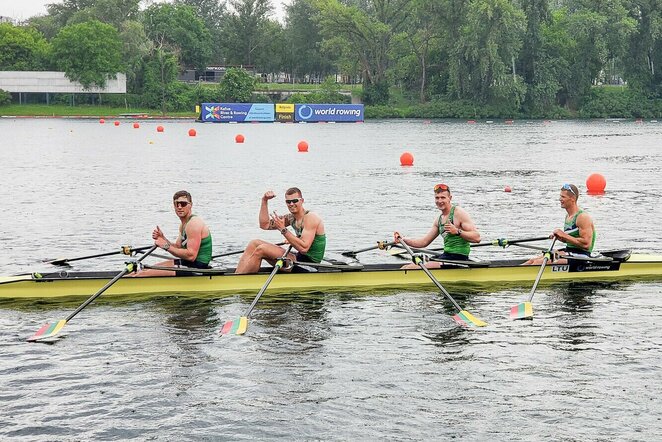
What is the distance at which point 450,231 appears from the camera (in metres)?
17.4

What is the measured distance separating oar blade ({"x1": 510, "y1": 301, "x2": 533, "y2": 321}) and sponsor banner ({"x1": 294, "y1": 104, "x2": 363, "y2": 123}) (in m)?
Result: 91.4

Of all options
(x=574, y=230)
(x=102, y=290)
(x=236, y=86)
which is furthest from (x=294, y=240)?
(x=236, y=86)

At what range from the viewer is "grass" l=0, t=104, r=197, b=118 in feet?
399

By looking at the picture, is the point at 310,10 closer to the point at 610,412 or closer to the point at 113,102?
the point at 113,102

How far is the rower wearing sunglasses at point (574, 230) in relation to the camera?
58.0ft

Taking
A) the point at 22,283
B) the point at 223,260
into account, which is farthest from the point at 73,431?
the point at 223,260

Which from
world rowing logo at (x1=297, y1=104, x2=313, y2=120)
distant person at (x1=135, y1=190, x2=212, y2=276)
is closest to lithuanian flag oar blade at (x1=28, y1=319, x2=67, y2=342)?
distant person at (x1=135, y1=190, x2=212, y2=276)

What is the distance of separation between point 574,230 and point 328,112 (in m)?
90.1

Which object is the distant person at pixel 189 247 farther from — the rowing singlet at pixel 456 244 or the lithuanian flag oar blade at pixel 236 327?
the rowing singlet at pixel 456 244

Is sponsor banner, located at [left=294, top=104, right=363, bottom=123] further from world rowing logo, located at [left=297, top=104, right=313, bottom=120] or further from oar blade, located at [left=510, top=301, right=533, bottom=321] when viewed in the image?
oar blade, located at [left=510, top=301, right=533, bottom=321]

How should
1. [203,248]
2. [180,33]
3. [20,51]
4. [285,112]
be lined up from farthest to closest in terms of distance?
[180,33] → [20,51] → [285,112] → [203,248]

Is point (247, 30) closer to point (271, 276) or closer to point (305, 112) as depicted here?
point (305, 112)

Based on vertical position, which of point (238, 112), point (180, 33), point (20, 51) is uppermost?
point (180, 33)

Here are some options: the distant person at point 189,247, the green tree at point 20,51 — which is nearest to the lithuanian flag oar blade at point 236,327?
the distant person at point 189,247
